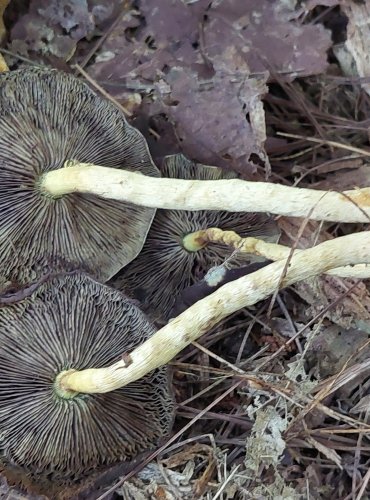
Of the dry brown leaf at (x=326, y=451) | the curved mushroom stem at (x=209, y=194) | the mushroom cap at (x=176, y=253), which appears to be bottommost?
the dry brown leaf at (x=326, y=451)

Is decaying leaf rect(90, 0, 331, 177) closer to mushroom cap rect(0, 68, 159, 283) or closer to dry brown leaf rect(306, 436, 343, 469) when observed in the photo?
mushroom cap rect(0, 68, 159, 283)

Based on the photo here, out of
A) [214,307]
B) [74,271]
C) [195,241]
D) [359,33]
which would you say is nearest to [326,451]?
[214,307]

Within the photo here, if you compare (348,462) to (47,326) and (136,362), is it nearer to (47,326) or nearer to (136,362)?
(136,362)

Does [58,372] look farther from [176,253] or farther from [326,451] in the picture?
[326,451]

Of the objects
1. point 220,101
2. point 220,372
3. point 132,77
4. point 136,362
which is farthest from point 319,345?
point 132,77

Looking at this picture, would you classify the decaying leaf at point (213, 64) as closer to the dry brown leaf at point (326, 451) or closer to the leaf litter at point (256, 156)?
the leaf litter at point (256, 156)

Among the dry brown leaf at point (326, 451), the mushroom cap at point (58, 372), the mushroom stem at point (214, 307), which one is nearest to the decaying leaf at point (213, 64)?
the mushroom stem at point (214, 307)
